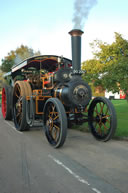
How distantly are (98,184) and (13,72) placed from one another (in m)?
5.79

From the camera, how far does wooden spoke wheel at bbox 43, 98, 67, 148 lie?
3.87m

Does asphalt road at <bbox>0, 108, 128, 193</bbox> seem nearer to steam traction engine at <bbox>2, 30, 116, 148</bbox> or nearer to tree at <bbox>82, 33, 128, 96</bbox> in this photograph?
steam traction engine at <bbox>2, 30, 116, 148</bbox>

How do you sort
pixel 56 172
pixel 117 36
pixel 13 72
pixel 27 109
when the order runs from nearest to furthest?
pixel 56 172
pixel 27 109
pixel 13 72
pixel 117 36

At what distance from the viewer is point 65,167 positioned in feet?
10.2

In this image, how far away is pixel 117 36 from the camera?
326 inches

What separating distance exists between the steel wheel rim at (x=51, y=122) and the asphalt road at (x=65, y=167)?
0.19 meters

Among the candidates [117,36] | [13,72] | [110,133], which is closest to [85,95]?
[110,133]

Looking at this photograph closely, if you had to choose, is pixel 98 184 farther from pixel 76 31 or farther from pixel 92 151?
pixel 76 31

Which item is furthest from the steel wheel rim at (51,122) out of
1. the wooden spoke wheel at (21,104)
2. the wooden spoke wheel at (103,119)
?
the wooden spoke wheel at (21,104)

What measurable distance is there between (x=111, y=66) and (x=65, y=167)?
17.2 ft

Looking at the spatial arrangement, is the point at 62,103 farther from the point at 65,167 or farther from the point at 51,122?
the point at 65,167

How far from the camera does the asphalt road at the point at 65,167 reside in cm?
247

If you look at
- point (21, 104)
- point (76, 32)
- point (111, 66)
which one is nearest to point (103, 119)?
point (76, 32)

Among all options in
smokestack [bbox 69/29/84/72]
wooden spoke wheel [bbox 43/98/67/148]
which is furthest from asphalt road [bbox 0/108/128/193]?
smokestack [bbox 69/29/84/72]
